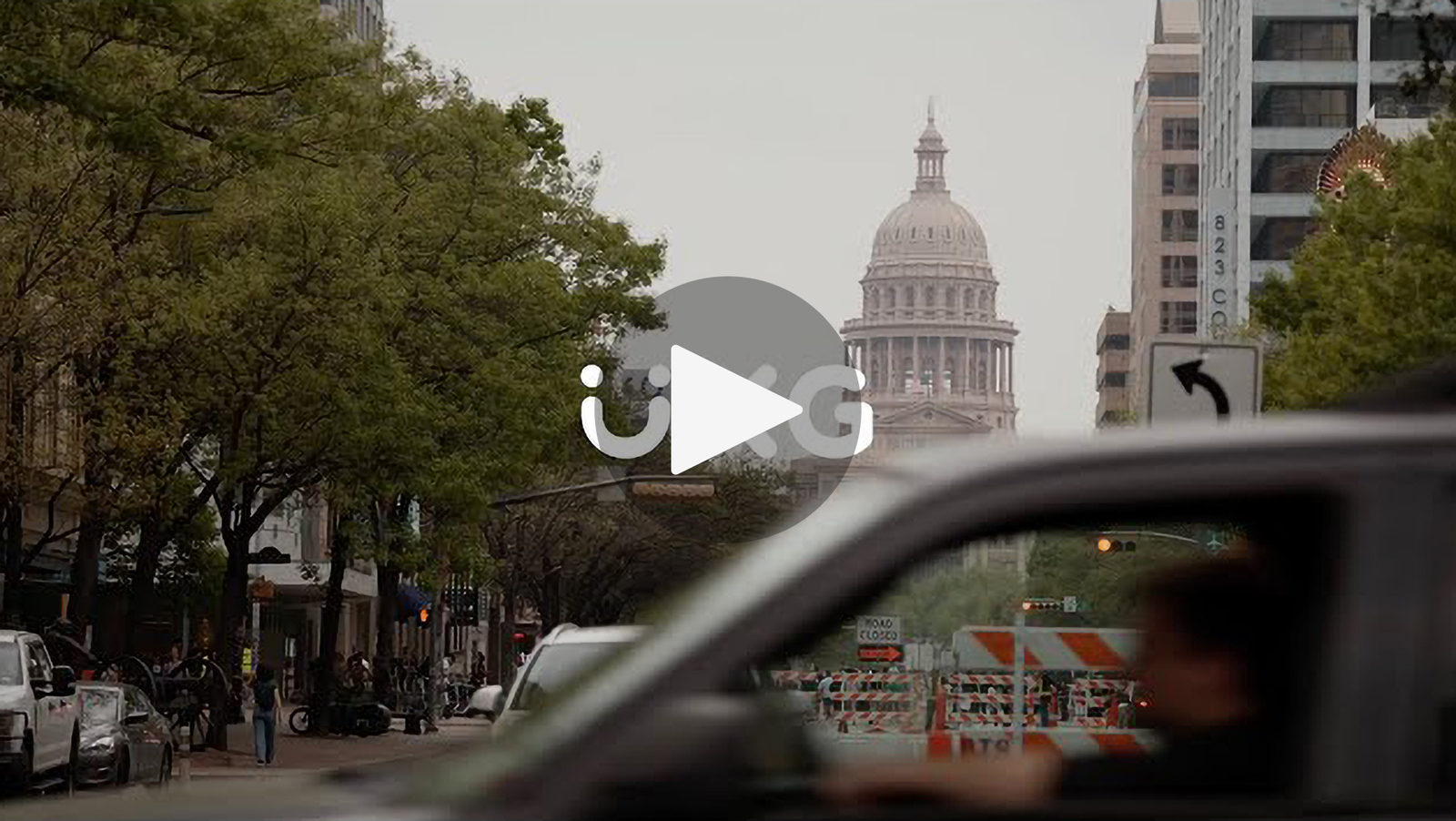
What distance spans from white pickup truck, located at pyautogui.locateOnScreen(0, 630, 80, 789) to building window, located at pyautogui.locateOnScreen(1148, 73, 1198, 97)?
14992cm

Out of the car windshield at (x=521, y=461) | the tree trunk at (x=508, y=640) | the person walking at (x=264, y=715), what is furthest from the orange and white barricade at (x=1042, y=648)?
the tree trunk at (x=508, y=640)

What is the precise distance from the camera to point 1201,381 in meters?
15.9

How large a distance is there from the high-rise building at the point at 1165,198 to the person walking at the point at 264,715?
385ft

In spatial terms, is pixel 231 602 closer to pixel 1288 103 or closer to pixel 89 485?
pixel 89 485

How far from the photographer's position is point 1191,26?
192m

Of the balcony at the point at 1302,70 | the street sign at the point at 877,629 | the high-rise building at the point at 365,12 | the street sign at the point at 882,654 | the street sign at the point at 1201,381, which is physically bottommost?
the street sign at the point at 882,654

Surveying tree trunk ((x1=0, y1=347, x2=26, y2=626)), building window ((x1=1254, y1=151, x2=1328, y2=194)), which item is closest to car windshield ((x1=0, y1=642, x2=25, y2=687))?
tree trunk ((x1=0, y1=347, x2=26, y2=626))

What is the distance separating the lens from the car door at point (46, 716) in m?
28.3

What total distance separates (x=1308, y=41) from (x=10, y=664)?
97.7 m

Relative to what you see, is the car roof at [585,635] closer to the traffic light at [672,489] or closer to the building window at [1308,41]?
the traffic light at [672,489]

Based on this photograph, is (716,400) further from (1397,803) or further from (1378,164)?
(1397,803)

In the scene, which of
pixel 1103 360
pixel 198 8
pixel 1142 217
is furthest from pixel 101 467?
pixel 1103 360

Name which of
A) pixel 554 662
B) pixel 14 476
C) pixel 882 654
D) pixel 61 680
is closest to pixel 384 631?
pixel 14 476

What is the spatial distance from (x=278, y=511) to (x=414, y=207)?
20648 mm
